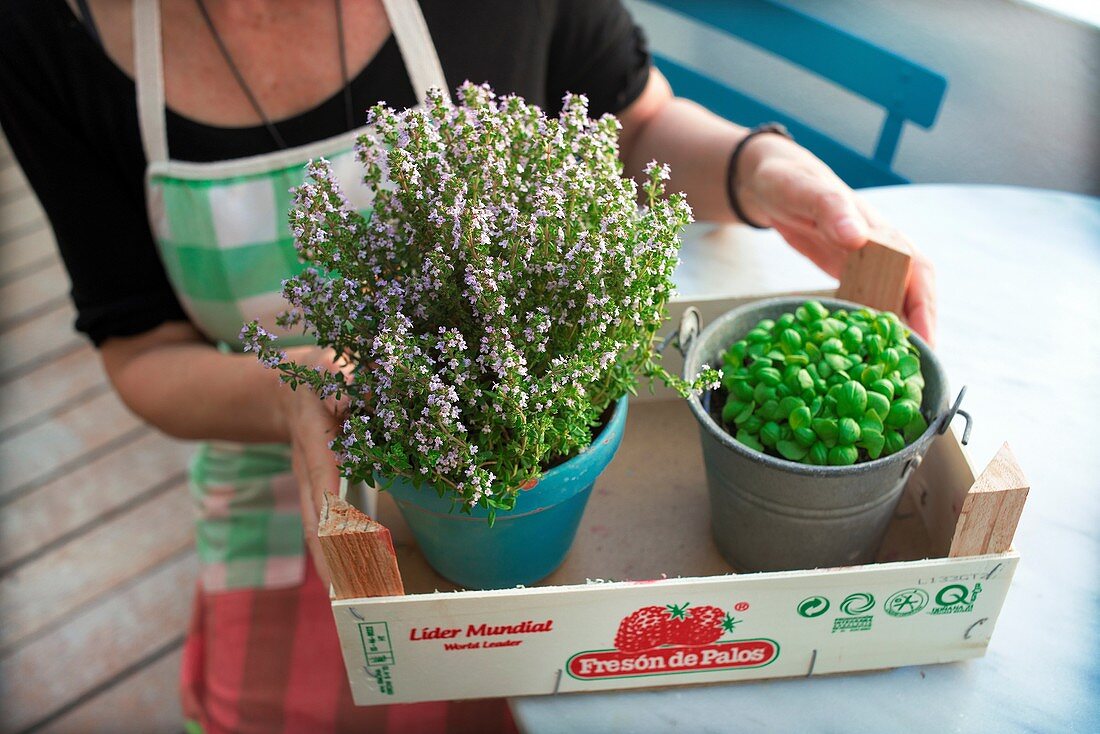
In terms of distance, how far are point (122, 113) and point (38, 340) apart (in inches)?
71.3

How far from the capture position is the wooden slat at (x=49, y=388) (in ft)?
8.12

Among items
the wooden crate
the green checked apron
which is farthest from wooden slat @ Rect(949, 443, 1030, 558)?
the green checked apron

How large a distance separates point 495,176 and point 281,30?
0.65 m

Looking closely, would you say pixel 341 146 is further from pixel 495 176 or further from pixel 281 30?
pixel 495 176

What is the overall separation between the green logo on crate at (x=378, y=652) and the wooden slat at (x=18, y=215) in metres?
2.84

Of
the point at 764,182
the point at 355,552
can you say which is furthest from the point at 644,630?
the point at 764,182

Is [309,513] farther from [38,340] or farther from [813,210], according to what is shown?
[38,340]

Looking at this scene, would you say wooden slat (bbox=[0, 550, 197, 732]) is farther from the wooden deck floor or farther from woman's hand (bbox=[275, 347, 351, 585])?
woman's hand (bbox=[275, 347, 351, 585])

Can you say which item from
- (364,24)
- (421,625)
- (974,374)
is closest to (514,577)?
(421,625)

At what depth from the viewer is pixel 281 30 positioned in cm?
121

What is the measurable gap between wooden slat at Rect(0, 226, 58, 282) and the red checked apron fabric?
197 cm

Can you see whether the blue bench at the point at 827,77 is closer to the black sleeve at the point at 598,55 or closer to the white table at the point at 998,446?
the white table at the point at 998,446

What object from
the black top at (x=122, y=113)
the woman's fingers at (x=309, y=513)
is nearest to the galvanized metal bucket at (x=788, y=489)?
the woman's fingers at (x=309, y=513)

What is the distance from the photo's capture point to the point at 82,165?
121 centimetres
